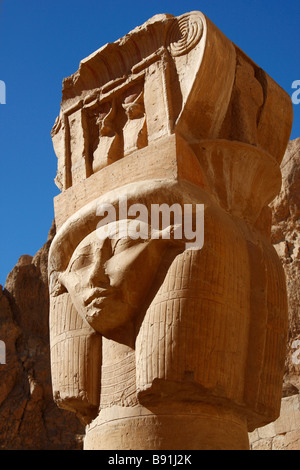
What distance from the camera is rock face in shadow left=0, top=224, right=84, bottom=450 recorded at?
11.2 metres

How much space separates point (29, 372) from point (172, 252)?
855 centimetres

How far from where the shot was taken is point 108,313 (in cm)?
410

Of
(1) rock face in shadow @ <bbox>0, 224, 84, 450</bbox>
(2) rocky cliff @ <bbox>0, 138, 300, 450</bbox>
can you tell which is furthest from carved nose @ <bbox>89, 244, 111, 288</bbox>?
(1) rock face in shadow @ <bbox>0, 224, 84, 450</bbox>

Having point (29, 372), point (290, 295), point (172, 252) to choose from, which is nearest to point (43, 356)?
point (29, 372)

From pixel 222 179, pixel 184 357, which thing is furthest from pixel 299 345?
pixel 184 357

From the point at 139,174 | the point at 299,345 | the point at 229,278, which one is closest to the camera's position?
the point at 229,278

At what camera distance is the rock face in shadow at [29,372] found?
11.2 metres

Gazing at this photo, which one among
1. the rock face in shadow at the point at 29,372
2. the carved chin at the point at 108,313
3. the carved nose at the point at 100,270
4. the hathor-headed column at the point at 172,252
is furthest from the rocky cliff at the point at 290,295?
the rock face in shadow at the point at 29,372

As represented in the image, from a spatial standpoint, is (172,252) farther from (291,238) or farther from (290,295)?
(291,238)

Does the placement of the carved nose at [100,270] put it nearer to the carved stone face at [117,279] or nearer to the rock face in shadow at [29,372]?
the carved stone face at [117,279]

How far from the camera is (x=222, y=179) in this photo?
446cm

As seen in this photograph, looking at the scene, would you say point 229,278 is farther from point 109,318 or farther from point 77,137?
point 77,137

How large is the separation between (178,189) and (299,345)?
3835 millimetres

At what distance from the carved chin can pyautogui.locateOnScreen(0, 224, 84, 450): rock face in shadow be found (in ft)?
24.5
